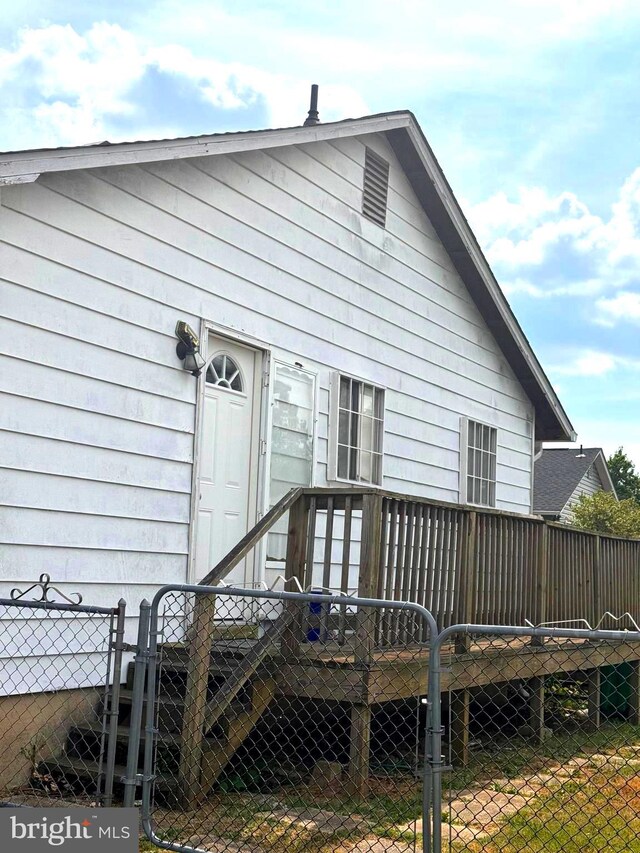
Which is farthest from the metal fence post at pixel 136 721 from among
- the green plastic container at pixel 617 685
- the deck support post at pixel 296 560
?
the green plastic container at pixel 617 685

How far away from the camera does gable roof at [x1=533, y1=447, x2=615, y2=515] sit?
3169 cm

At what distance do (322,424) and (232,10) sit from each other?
4251mm

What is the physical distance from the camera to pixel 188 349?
7.71m

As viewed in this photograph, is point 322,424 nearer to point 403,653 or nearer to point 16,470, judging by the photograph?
point 403,653

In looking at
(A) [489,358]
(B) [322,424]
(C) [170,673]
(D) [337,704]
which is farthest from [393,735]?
(A) [489,358]

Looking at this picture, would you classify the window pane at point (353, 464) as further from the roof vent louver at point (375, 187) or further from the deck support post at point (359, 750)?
the deck support post at point (359, 750)

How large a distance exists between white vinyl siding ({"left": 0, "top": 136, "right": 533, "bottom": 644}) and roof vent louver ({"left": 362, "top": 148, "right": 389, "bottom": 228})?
106 mm

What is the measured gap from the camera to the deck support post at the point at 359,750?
6066 mm

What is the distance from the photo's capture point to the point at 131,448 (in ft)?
23.9

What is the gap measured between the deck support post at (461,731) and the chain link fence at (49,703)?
261 centimetres

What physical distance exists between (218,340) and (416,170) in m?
3.96

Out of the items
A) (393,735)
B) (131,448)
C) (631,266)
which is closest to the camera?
(131,448)

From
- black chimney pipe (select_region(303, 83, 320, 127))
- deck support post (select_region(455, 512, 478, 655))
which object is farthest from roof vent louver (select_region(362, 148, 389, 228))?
deck support post (select_region(455, 512, 478, 655))

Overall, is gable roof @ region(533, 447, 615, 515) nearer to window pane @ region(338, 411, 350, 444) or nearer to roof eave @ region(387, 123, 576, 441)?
roof eave @ region(387, 123, 576, 441)
